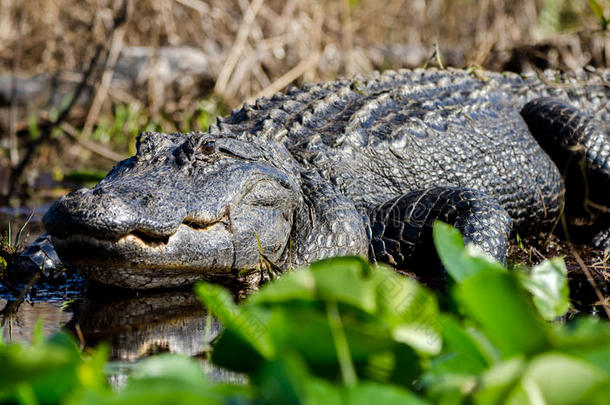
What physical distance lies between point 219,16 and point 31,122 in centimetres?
234

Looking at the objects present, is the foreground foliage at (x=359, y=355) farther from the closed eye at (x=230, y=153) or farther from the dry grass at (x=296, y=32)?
the dry grass at (x=296, y=32)

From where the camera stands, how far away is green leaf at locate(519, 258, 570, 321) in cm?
158

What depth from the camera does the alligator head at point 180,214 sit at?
2676 mm

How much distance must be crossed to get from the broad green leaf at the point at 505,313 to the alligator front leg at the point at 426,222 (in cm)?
219

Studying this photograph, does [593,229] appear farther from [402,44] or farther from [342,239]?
[402,44]

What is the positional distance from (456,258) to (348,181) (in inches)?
87.3

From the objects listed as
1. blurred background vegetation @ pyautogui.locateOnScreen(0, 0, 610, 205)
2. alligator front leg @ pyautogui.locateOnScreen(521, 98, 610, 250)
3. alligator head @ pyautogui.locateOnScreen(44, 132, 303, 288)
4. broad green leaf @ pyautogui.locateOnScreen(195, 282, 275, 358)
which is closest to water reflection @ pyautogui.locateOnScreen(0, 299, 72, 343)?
alligator head @ pyautogui.locateOnScreen(44, 132, 303, 288)

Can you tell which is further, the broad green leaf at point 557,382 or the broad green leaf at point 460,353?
the broad green leaf at point 460,353

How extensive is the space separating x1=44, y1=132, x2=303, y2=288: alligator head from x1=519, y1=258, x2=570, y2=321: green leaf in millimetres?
1502

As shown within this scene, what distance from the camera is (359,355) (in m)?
1.21

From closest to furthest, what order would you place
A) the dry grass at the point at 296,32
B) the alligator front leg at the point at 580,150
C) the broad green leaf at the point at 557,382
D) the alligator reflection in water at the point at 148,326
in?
the broad green leaf at the point at 557,382
the alligator reflection in water at the point at 148,326
the alligator front leg at the point at 580,150
the dry grass at the point at 296,32

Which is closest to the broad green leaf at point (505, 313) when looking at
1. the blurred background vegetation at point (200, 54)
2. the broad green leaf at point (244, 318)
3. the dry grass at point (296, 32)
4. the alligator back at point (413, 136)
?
the broad green leaf at point (244, 318)

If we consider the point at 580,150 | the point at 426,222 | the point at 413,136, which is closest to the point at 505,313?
the point at 426,222

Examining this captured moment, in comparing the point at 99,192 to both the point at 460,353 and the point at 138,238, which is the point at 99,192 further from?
the point at 460,353
